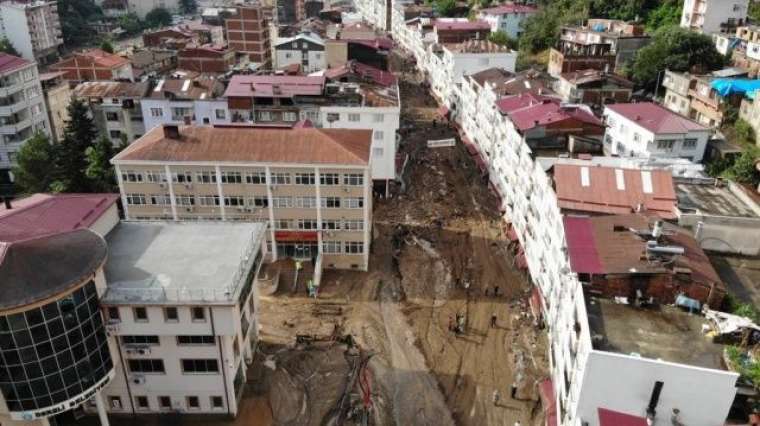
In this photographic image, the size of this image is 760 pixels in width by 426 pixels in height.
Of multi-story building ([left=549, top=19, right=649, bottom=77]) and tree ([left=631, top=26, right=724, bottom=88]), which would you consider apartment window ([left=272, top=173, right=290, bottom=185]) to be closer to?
multi-story building ([left=549, top=19, right=649, bottom=77])

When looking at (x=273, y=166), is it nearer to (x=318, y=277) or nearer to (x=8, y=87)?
(x=318, y=277)

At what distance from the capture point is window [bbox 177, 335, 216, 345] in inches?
1072

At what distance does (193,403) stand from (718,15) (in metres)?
83.0

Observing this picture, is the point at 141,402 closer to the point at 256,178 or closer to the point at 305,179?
the point at 256,178

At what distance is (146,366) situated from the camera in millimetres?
27828

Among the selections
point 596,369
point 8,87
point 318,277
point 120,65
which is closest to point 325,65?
point 120,65

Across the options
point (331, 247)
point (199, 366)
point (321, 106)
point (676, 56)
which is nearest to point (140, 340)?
point (199, 366)

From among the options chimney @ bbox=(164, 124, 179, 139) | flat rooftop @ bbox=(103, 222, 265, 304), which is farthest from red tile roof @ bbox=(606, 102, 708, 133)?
chimney @ bbox=(164, 124, 179, 139)

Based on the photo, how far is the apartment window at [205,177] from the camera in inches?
1570

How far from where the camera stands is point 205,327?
2653 centimetres

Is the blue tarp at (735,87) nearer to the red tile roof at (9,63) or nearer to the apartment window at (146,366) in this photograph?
the apartment window at (146,366)

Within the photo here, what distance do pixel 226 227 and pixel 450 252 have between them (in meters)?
20.2

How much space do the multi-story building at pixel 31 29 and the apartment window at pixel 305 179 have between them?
101m

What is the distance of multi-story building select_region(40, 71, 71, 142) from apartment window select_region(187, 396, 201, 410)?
4916cm
